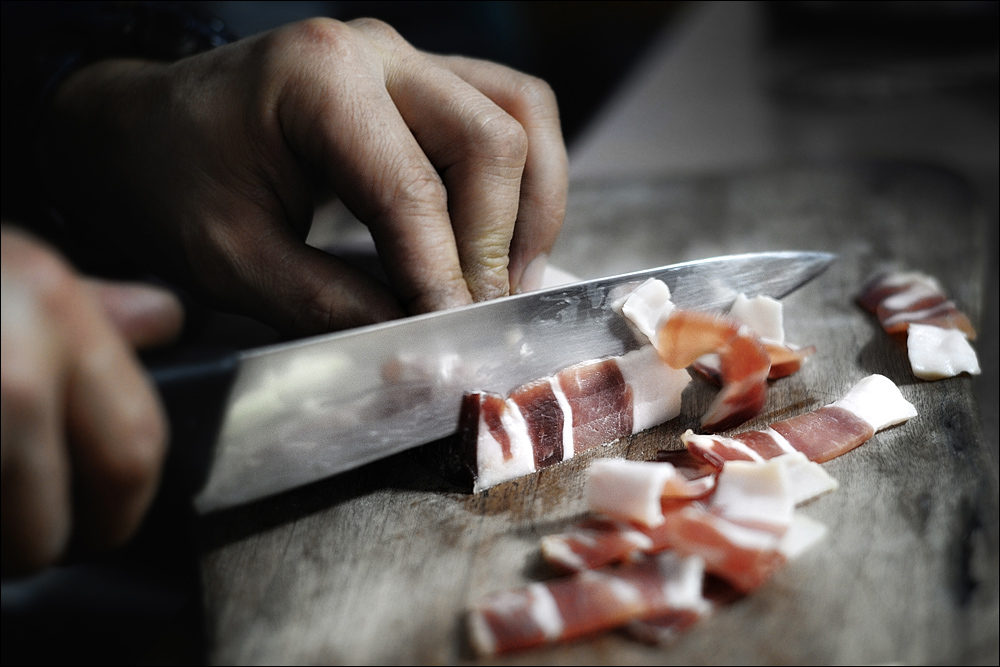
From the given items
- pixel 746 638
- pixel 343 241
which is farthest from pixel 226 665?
pixel 343 241

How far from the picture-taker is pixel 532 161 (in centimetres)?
162

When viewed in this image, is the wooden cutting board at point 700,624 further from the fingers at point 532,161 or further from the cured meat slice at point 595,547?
the fingers at point 532,161

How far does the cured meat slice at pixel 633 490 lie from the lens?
0.98 metres

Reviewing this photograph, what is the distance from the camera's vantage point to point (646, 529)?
1012mm

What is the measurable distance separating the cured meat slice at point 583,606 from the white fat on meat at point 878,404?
46 centimetres

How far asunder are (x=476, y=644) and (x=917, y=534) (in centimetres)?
63

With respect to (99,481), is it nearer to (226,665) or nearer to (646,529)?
(226,665)

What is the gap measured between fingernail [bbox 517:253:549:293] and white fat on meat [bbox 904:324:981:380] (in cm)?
70

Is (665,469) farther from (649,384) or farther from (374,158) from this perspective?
(374,158)

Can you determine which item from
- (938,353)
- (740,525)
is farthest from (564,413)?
(938,353)

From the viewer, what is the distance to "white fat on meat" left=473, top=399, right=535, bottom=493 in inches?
45.6

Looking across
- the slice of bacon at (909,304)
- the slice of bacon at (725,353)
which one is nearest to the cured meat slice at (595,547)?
the slice of bacon at (725,353)

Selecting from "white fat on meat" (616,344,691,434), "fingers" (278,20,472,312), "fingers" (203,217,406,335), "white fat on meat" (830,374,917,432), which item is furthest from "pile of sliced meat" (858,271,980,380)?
"fingers" (203,217,406,335)

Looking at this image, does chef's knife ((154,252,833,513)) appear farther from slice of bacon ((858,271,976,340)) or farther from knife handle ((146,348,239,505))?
slice of bacon ((858,271,976,340))
